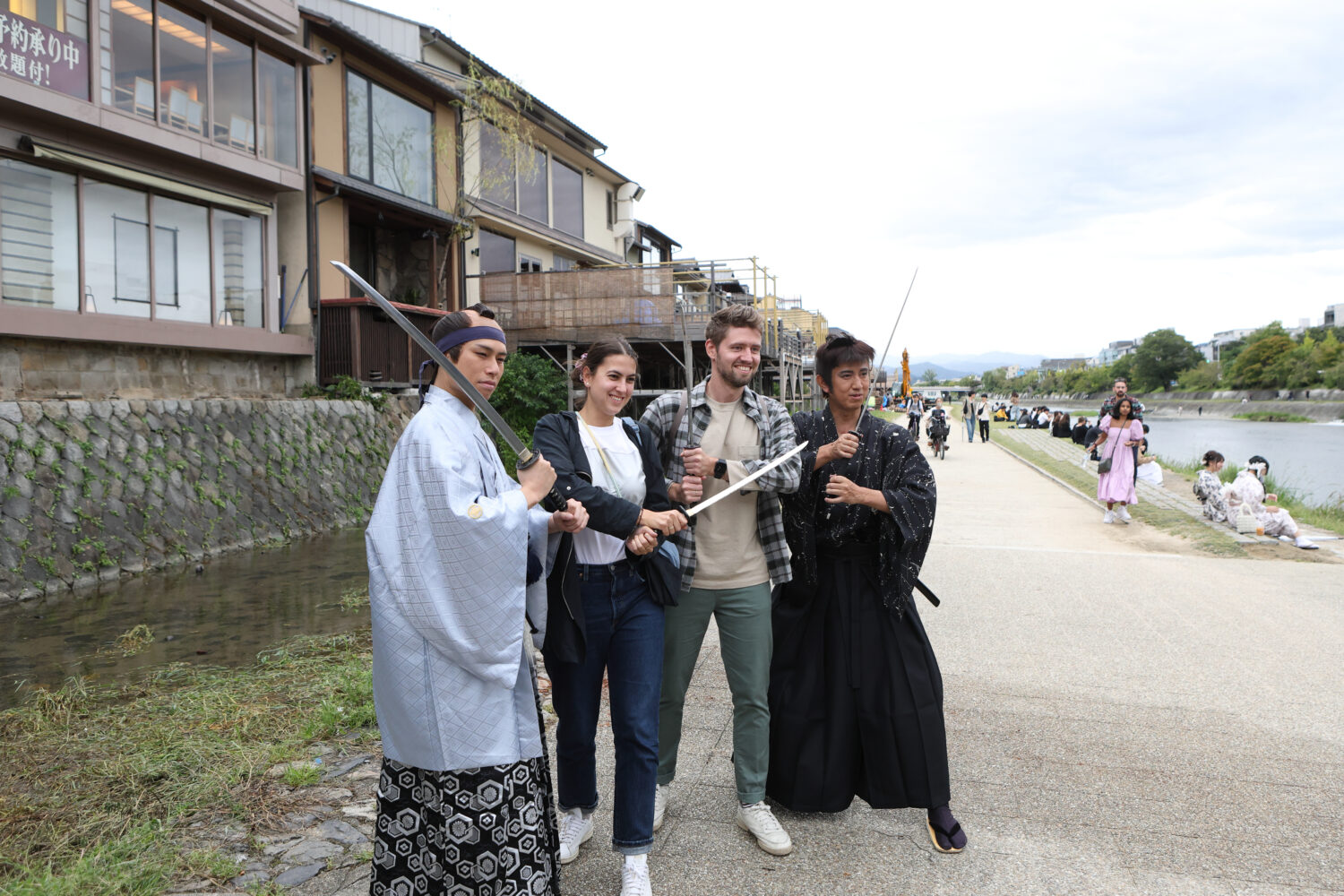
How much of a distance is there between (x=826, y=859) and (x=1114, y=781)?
1.52 meters

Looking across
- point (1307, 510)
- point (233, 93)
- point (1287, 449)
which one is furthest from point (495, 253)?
point (1287, 449)

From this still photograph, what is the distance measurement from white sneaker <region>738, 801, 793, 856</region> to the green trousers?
1.7 inches

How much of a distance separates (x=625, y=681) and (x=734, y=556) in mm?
668

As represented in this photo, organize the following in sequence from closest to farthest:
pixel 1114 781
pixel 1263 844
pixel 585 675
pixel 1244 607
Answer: pixel 585 675, pixel 1263 844, pixel 1114 781, pixel 1244 607

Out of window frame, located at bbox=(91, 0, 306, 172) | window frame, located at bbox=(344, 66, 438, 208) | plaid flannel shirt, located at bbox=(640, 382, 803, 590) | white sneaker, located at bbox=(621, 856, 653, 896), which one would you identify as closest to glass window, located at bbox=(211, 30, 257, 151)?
window frame, located at bbox=(91, 0, 306, 172)

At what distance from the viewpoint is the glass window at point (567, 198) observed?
76.8 ft

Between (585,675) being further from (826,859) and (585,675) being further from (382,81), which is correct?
(382,81)

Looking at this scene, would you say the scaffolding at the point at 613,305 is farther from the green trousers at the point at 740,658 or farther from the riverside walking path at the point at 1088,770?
→ the green trousers at the point at 740,658

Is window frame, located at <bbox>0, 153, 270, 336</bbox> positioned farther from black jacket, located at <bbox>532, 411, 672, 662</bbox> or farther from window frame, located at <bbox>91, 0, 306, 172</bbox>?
black jacket, located at <bbox>532, 411, 672, 662</bbox>

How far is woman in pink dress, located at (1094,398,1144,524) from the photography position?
1123cm

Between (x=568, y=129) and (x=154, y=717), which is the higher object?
(x=568, y=129)

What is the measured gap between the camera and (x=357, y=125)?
15773mm

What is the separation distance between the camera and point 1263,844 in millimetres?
3090

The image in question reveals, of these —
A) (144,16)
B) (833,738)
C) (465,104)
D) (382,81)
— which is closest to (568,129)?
(465,104)
